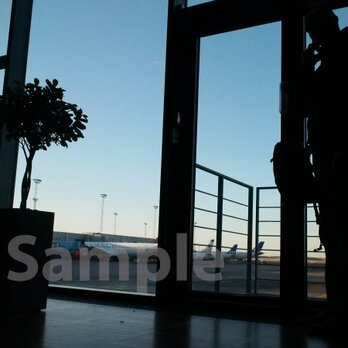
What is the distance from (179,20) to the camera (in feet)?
7.34

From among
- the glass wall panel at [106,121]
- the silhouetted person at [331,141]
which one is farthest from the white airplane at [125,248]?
the silhouetted person at [331,141]

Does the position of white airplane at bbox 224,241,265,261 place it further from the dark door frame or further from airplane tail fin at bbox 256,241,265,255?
the dark door frame

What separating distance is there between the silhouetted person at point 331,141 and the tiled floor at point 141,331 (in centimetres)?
16

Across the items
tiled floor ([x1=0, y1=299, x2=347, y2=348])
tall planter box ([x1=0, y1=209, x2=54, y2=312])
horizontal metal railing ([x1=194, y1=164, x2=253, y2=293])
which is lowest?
tiled floor ([x1=0, y1=299, x2=347, y2=348])

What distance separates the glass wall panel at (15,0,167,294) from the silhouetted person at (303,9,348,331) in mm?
896

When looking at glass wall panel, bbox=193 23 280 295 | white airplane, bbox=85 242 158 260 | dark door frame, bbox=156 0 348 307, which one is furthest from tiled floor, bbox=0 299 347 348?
white airplane, bbox=85 242 158 260

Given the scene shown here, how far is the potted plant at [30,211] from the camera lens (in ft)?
5.80

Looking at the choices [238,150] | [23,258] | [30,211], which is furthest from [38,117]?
[238,150]

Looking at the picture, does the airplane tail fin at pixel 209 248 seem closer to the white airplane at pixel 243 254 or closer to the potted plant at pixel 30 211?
the white airplane at pixel 243 254

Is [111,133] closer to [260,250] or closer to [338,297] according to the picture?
[260,250]

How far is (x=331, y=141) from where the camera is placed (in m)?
1.42

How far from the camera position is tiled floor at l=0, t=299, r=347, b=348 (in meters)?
1.26

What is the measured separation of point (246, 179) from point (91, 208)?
0.92 meters

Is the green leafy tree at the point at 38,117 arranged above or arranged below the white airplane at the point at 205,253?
above
